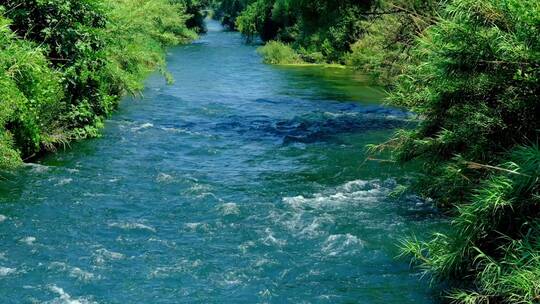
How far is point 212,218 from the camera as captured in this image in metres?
14.9

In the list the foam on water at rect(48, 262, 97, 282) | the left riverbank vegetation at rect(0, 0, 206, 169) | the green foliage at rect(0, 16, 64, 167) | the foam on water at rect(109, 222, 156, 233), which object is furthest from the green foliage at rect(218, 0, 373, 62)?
the foam on water at rect(48, 262, 97, 282)

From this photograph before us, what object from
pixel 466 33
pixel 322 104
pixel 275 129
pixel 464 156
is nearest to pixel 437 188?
pixel 464 156

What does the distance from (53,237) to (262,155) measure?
8.92 m

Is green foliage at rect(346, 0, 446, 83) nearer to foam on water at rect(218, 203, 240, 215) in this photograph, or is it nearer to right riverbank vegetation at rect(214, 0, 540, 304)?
→ right riverbank vegetation at rect(214, 0, 540, 304)

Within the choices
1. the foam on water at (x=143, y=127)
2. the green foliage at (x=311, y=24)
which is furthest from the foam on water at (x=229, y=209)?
the foam on water at (x=143, y=127)

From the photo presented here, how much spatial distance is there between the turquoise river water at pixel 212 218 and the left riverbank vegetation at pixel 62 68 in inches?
34.7

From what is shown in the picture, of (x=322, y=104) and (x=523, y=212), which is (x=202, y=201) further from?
(x=322, y=104)

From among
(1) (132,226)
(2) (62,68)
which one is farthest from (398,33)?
(1) (132,226)

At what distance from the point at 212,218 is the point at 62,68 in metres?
9.24

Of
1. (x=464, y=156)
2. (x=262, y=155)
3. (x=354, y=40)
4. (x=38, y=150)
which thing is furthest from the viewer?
(x=354, y=40)

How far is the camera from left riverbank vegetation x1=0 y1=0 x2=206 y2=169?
16516mm

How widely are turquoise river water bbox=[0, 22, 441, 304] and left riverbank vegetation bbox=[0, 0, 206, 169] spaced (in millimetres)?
882

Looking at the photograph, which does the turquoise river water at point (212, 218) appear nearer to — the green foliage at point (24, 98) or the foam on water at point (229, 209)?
the foam on water at point (229, 209)

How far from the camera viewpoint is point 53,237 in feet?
44.6
